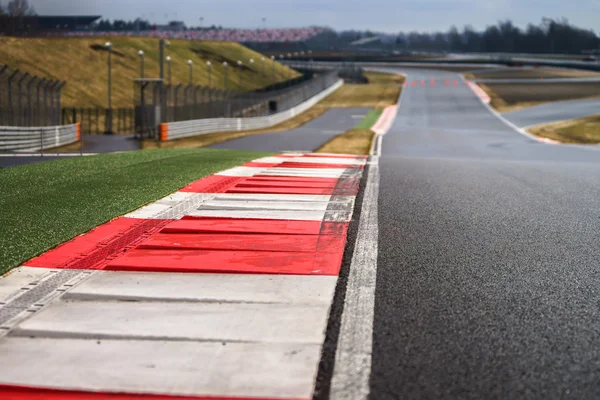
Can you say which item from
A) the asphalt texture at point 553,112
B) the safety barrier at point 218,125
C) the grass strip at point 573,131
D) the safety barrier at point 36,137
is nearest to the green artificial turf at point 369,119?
the safety barrier at point 218,125

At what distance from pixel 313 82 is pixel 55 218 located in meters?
74.6

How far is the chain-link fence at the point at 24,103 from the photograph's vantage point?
1196 inches

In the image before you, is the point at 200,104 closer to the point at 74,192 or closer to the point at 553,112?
the point at 553,112

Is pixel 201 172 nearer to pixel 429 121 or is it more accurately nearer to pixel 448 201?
pixel 448 201

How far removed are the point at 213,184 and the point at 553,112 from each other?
181ft

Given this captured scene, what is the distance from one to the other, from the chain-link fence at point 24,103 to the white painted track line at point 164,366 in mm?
25321

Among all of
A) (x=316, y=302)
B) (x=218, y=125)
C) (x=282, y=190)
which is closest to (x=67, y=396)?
(x=316, y=302)

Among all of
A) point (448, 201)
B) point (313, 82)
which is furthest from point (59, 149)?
point (313, 82)

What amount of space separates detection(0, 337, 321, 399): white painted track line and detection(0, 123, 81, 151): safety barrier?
2266 cm

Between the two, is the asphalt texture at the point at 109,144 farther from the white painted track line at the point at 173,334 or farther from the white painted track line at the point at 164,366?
the white painted track line at the point at 164,366

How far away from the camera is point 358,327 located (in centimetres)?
510

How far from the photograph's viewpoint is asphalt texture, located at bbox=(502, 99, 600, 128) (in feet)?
190

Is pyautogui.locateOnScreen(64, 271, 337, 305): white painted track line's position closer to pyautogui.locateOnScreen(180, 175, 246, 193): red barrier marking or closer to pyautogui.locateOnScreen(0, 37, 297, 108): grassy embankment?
pyautogui.locateOnScreen(180, 175, 246, 193): red barrier marking

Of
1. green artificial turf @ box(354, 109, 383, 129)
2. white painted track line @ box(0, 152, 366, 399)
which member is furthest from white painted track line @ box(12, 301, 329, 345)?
green artificial turf @ box(354, 109, 383, 129)
